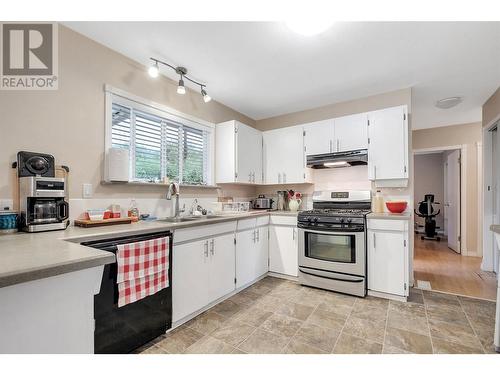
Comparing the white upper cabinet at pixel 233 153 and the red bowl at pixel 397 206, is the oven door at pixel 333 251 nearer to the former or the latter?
the red bowl at pixel 397 206

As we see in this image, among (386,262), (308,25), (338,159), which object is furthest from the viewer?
(338,159)

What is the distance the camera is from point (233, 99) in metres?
3.38

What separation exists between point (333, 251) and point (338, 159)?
1161 mm

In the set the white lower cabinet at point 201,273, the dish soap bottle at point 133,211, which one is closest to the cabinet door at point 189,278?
the white lower cabinet at point 201,273

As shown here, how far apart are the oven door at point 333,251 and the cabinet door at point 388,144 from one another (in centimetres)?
86

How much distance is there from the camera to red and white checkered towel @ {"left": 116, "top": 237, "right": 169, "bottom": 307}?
1600 mm

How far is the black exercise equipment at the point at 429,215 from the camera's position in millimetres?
5926

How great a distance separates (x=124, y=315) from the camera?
63.7 inches

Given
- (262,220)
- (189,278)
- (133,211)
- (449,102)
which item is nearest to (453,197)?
(449,102)

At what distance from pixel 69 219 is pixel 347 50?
9.21ft

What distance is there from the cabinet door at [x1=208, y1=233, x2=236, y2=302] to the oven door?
3.00 feet

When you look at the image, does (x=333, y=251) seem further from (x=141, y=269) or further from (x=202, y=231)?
(x=141, y=269)
